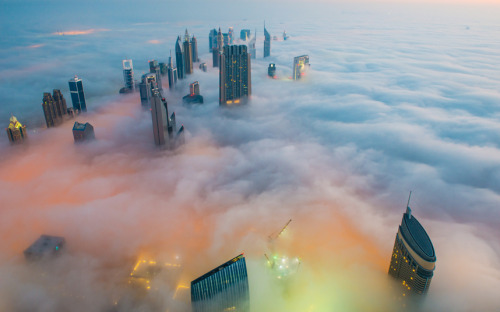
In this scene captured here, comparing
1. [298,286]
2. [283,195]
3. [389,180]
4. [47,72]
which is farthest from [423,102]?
[47,72]

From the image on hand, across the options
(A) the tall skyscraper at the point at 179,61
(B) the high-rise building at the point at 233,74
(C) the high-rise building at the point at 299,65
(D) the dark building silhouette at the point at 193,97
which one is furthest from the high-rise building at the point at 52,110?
(C) the high-rise building at the point at 299,65

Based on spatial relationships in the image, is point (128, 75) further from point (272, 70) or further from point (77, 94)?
point (272, 70)

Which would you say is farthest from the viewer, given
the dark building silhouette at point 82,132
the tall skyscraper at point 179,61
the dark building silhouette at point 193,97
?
the tall skyscraper at point 179,61

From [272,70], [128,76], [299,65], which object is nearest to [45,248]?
[128,76]

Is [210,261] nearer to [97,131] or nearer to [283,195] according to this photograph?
[283,195]

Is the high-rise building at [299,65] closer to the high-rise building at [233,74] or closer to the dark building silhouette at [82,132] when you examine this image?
the high-rise building at [233,74]

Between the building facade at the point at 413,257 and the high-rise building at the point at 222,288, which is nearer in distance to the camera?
the high-rise building at the point at 222,288

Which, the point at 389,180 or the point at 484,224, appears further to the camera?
the point at 389,180
